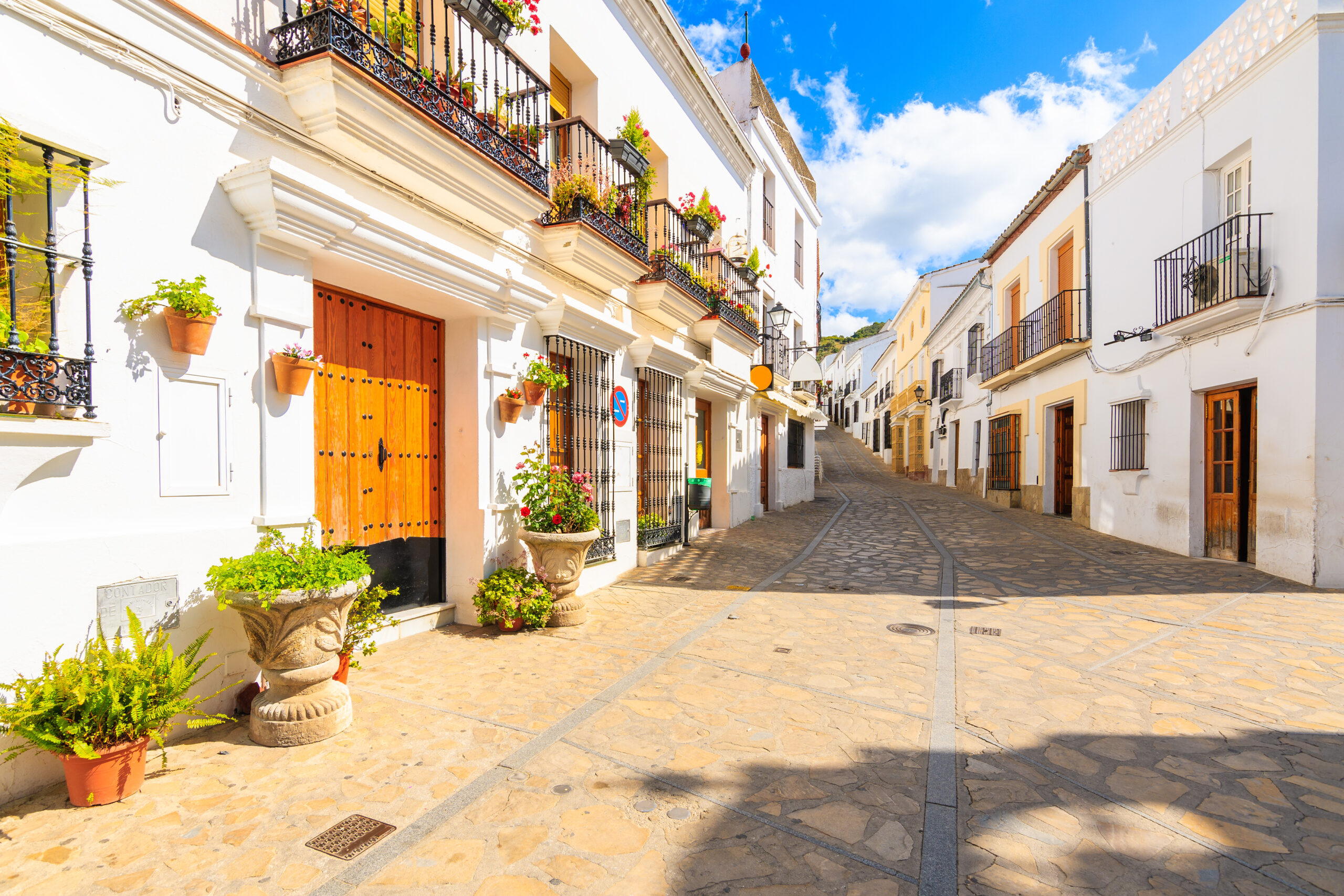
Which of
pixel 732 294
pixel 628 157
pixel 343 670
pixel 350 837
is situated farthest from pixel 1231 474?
pixel 350 837

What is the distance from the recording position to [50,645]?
2.98 metres

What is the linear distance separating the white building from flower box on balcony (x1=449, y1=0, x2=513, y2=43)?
0.34 ft

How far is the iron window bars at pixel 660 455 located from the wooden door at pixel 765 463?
629 cm

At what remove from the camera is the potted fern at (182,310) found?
10.9 ft

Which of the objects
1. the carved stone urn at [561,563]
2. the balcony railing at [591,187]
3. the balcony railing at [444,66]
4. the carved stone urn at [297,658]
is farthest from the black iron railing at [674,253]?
the carved stone urn at [297,658]

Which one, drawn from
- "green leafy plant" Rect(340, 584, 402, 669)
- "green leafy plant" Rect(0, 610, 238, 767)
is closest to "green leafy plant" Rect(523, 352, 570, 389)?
"green leafy plant" Rect(340, 584, 402, 669)

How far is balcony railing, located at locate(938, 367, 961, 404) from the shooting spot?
2288 cm

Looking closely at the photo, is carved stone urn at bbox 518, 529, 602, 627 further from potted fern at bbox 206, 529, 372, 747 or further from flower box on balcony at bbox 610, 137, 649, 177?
flower box on balcony at bbox 610, 137, 649, 177

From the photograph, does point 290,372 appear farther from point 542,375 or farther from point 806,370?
point 806,370

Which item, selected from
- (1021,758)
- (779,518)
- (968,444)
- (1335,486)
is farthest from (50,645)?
(968,444)

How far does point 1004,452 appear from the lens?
59.8 feet

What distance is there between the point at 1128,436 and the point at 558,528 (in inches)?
415

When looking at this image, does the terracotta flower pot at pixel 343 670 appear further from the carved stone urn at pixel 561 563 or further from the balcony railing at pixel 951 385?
the balcony railing at pixel 951 385

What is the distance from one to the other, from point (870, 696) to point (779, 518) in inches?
412
